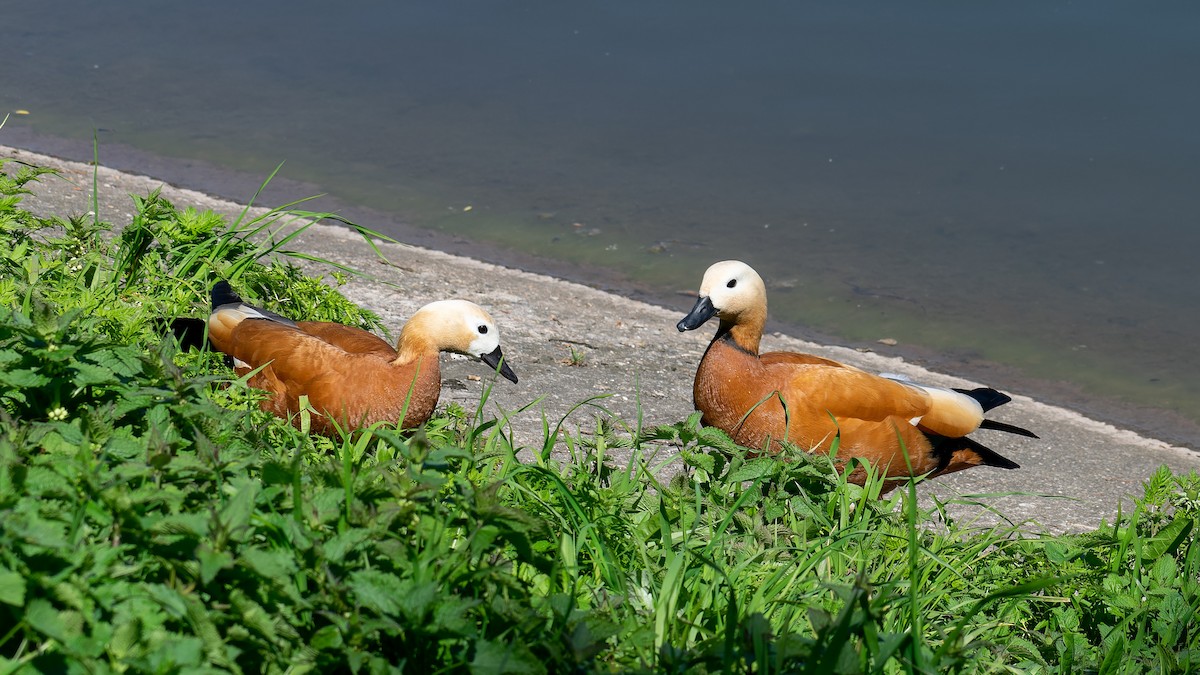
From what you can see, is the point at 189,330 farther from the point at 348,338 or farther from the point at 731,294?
the point at 731,294

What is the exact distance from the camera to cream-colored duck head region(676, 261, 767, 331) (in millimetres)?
4520

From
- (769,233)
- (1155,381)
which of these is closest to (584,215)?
(769,233)

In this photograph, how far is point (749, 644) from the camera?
7.32ft

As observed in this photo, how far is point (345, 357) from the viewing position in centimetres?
402

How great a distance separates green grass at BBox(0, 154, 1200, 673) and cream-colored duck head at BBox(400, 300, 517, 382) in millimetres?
422

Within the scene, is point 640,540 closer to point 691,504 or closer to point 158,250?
point 691,504

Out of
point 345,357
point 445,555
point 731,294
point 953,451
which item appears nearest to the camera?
point 445,555

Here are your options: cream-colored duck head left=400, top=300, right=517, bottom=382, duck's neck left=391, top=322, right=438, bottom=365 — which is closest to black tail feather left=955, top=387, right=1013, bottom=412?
cream-colored duck head left=400, top=300, right=517, bottom=382

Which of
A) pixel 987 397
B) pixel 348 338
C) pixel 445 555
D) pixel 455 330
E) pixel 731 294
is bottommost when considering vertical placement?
pixel 445 555

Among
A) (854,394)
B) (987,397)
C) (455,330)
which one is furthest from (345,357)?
(987,397)

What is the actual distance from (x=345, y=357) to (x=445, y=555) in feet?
6.03

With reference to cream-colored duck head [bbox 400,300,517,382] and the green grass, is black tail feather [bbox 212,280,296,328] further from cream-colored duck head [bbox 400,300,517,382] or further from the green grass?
cream-colored duck head [bbox 400,300,517,382]

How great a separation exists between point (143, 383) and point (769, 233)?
618 centimetres

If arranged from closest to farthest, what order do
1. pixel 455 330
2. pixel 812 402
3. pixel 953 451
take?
1. pixel 455 330
2. pixel 812 402
3. pixel 953 451
